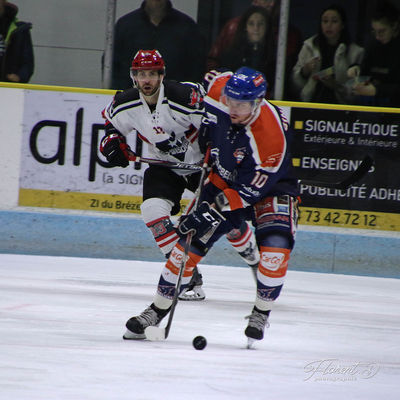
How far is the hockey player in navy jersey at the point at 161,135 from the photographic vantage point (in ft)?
12.9

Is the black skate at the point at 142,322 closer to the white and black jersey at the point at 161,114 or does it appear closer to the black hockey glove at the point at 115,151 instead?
the black hockey glove at the point at 115,151

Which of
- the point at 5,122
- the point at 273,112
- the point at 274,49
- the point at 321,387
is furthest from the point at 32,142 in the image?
the point at 321,387

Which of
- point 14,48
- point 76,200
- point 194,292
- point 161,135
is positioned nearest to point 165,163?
point 161,135

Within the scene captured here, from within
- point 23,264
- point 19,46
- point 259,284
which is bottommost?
point 23,264

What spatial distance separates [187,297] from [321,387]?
5.55 ft

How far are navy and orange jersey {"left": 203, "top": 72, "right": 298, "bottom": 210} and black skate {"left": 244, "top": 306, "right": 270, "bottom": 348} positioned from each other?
0.44 meters

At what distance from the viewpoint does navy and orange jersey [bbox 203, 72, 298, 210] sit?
10.1 feet

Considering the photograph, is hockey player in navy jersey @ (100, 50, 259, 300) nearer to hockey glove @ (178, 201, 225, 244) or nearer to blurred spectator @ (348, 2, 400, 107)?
hockey glove @ (178, 201, 225, 244)

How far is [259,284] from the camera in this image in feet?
10.5

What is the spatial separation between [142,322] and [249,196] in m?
0.64

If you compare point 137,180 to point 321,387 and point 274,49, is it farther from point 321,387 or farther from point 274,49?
point 321,387

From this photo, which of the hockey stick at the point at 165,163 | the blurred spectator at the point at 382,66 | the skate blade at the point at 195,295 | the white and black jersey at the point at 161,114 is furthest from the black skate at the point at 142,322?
the blurred spectator at the point at 382,66

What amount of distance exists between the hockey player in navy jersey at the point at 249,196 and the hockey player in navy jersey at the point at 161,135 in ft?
2.31

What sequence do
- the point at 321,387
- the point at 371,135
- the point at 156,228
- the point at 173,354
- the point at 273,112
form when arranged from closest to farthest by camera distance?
1. the point at 321,387
2. the point at 173,354
3. the point at 273,112
4. the point at 156,228
5. the point at 371,135
